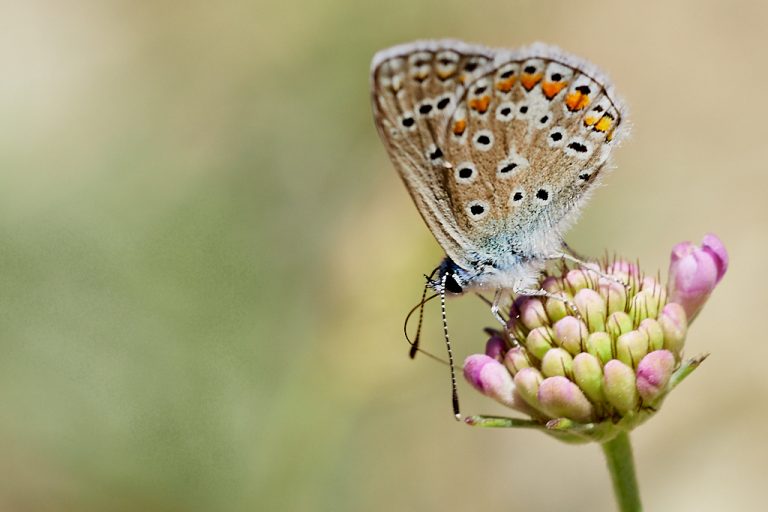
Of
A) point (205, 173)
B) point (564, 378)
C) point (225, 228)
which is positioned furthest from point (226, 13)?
point (564, 378)

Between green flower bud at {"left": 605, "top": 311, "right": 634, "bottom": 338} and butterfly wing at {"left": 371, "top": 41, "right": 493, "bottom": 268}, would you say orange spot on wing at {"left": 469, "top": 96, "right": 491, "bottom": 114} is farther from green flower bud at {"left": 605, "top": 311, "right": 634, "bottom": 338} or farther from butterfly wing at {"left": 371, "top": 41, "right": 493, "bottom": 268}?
green flower bud at {"left": 605, "top": 311, "right": 634, "bottom": 338}

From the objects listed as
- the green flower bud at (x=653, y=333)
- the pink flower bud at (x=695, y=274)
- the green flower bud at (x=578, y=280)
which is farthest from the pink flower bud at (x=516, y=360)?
the pink flower bud at (x=695, y=274)

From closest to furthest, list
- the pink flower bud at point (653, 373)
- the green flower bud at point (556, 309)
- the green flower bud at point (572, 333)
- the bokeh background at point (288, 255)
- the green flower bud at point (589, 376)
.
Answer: the pink flower bud at point (653, 373) → the green flower bud at point (589, 376) → the green flower bud at point (572, 333) → the green flower bud at point (556, 309) → the bokeh background at point (288, 255)

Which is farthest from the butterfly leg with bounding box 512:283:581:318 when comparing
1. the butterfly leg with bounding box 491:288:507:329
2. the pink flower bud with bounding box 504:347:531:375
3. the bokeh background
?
the bokeh background

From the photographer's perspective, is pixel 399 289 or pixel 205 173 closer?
pixel 399 289

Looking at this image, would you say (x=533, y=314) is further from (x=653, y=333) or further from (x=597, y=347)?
(x=653, y=333)

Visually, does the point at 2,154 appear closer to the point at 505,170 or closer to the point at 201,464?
the point at 201,464

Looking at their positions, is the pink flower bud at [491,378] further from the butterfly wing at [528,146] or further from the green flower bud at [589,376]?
the butterfly wing at [528,146]
